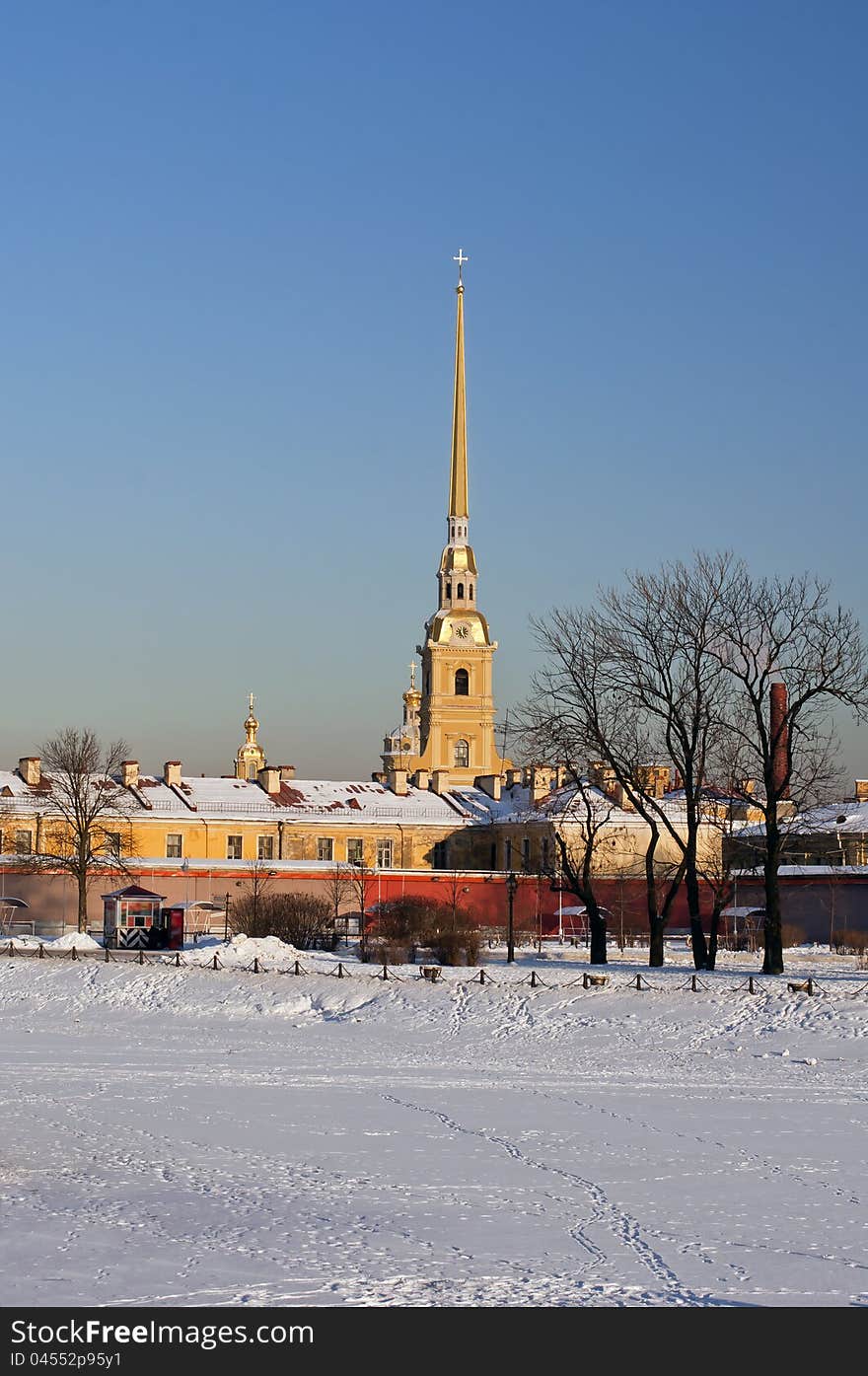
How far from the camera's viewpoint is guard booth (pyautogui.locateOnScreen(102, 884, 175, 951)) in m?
57.8

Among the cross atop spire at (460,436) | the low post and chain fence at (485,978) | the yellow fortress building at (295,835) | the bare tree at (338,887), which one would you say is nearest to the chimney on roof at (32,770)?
the yellow fortress building at (295,835)

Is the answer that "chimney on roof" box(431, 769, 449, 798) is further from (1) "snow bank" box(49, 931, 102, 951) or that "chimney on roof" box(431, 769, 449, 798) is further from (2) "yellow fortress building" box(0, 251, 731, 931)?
(1) "snow bank" box(49, 931, 102, 951)

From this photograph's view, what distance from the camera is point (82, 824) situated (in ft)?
232

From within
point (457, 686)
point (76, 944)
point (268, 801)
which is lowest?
point (76, 944)

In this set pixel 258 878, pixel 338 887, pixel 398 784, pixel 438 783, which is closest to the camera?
pixel 258 878

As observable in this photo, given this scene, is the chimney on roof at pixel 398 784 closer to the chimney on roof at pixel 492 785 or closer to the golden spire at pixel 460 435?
the chimney on roof at pixel 492 785

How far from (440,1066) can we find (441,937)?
75.5 ft

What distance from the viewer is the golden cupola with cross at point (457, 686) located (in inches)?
5148

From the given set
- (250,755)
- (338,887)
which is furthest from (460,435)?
(338,887)

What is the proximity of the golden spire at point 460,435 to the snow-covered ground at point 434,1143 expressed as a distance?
348 ft

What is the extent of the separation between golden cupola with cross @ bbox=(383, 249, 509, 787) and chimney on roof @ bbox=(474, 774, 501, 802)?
19.8 meters

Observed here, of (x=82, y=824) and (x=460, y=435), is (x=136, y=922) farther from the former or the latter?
(x=460, y=435)

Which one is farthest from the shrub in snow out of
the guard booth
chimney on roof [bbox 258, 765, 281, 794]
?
chimney on roof [bbox 258, 765, 281, 794]

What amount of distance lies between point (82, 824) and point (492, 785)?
1502 inches
